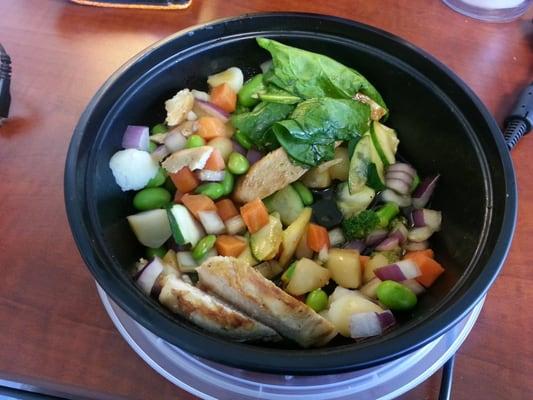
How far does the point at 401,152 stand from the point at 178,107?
2.02 feet

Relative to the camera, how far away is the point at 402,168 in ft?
4.31

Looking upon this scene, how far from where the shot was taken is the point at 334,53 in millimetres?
1371

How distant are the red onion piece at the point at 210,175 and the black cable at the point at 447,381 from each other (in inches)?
25.9

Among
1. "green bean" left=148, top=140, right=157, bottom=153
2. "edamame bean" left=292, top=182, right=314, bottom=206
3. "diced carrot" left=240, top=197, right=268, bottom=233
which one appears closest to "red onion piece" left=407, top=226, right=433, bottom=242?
"edamame bean" left=292, top=182, right=314, bottom=206

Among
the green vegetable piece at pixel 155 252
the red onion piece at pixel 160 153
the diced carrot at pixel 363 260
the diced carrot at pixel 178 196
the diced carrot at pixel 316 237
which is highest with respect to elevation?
the red onion piece at pixel 160 153

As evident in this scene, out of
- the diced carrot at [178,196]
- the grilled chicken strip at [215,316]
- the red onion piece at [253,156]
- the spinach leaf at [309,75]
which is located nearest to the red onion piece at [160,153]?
the diced carrot at [178,196]

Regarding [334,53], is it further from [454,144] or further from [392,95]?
[454,144]

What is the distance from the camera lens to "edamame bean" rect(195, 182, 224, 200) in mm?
1219

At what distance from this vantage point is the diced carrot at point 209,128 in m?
1.31

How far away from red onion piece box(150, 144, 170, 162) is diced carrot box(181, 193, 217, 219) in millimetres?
155

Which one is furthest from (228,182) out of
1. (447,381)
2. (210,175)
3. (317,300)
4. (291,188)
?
(447,381)

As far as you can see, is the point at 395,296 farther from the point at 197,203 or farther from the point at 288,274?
the point at 197,203

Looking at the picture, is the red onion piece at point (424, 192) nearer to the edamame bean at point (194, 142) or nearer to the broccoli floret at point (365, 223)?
the broccoli floret at point (365, 223)

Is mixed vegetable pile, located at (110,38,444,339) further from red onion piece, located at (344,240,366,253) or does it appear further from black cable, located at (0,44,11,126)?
black cable, located at (0,44,11,126)
